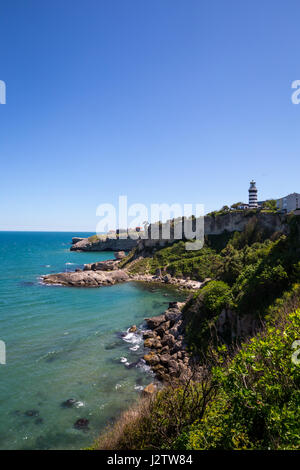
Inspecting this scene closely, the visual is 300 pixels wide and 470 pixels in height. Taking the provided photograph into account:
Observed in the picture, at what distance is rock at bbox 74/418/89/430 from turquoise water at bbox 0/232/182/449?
0.23 metres

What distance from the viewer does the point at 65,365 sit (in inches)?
880

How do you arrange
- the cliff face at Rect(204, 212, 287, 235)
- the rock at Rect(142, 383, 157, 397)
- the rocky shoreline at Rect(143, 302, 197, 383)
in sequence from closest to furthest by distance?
1. the rock at Rect(142, 383, 157, 397)
2. the rocky shoreline at Rect(143, 302, 197, 383)
3. the cliff face at Rect(204, 212, 287, 235)

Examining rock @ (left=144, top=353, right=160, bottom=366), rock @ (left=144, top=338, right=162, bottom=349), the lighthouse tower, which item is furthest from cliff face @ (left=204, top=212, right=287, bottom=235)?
rock @ (left=144, top=353, right=160, bottom=366)

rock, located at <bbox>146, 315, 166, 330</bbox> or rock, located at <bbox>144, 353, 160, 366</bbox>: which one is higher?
rock, located at <bbox>146, 315, 166, 330</bbox>

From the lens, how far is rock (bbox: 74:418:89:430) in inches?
594

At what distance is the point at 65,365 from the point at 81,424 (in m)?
7.82

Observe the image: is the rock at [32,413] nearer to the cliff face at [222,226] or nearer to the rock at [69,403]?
the rock at [69,403]

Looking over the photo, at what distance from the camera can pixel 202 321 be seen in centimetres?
2292

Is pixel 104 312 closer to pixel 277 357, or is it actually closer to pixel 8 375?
pixel 8 375

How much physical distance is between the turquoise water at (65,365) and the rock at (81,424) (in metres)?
0.23

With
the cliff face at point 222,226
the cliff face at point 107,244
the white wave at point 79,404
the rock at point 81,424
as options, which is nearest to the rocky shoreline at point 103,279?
the cliff face at point 222,226

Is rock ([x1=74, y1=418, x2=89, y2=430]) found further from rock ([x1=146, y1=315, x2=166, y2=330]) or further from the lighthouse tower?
the lighthouse tower

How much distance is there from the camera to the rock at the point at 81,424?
1509 centimetres
